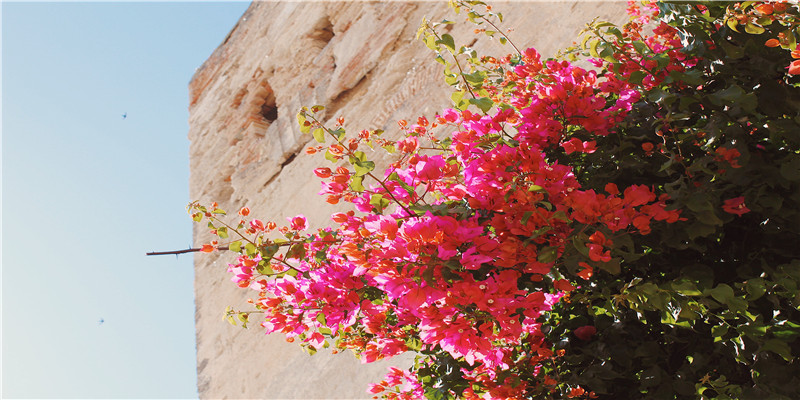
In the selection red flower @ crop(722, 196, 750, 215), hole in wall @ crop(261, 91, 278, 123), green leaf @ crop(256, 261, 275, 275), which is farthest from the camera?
hole in wall @ crop(261, 91, 278, 123)

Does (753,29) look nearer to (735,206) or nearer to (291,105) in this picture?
(735,206)

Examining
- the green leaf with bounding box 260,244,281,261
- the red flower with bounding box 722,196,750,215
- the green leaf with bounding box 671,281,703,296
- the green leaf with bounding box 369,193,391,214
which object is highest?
the green leaf with bounding box 369,193,391,214

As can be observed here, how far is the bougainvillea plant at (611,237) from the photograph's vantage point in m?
0.83

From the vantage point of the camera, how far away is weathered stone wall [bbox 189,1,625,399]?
253cm

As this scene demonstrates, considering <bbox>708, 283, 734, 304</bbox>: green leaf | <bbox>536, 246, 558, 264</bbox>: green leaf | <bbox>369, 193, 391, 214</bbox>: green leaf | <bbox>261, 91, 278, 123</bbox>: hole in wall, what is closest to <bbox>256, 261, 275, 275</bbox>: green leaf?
<bbox>369, 193, 391, 214</bbox>: green leaf

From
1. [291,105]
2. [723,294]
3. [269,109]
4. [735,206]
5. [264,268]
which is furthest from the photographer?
[269,109]

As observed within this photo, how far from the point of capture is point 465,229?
33.2 inches

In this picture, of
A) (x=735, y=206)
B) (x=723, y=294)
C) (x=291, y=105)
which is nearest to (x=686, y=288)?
(x=723, y=294)

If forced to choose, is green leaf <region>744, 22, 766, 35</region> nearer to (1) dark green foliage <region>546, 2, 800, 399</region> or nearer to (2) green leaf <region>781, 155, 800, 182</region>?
(1) dark green foliage <region>546, 2, 800, 399</region>

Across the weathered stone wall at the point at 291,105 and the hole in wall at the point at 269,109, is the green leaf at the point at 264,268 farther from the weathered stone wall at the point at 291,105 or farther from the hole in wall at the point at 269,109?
the hole in wall at the point at 269,109

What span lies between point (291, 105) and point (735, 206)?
10.1 feet

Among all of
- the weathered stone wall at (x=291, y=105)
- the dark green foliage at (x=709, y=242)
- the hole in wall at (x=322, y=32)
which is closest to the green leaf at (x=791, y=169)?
the dark green foliage at (x=709, y=242)

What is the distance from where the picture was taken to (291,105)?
3.68 metres

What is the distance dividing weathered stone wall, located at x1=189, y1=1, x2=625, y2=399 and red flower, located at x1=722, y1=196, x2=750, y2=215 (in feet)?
4.59
